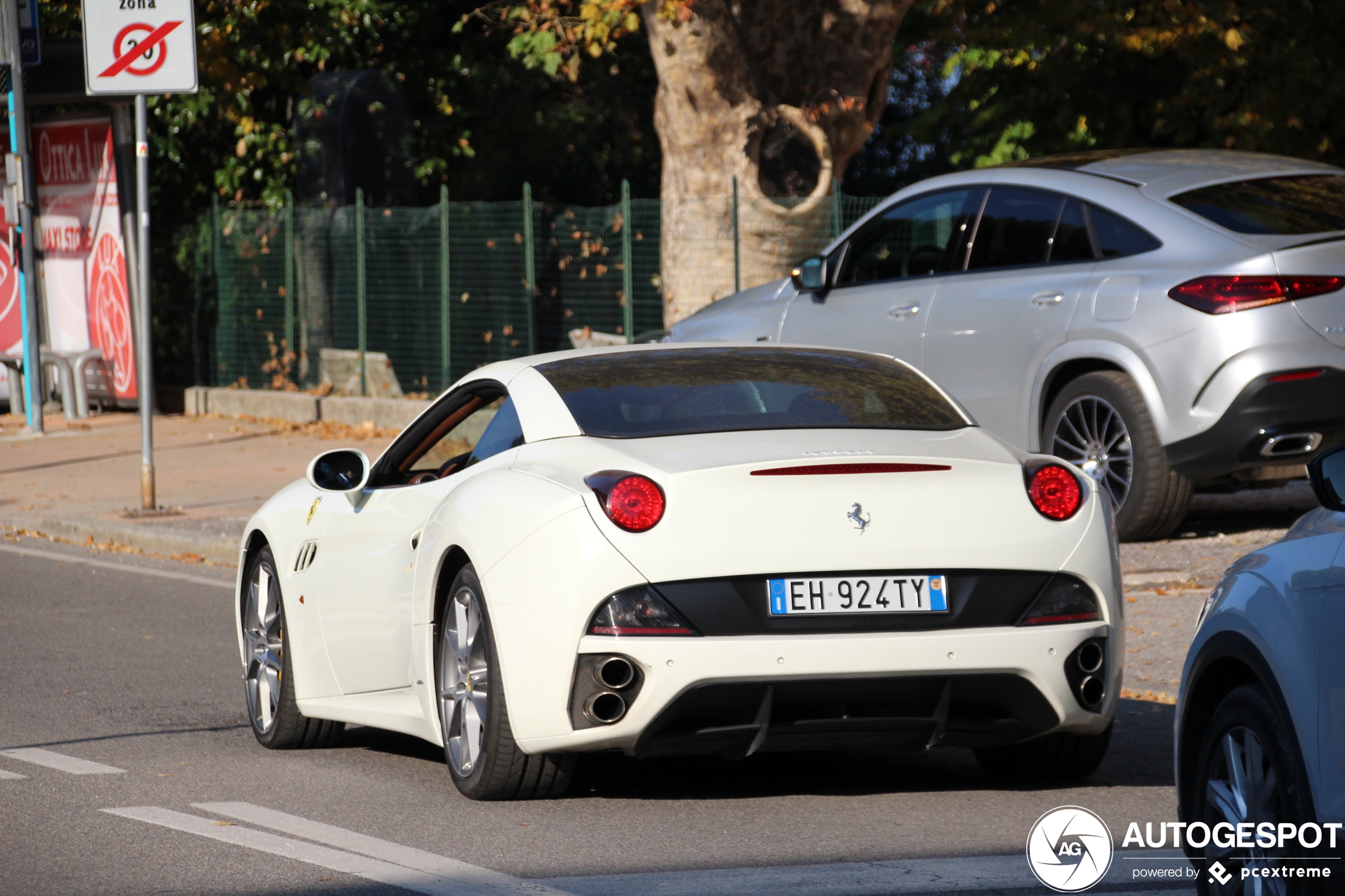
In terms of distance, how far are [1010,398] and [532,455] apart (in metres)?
5.35

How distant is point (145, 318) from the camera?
1393 centimetres

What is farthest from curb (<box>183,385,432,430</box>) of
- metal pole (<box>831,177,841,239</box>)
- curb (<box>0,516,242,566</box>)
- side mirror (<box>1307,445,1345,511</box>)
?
side mirror (<box>1307,445,1345,511</box>)

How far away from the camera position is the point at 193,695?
323 inches

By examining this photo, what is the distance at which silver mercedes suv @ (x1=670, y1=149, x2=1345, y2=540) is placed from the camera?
9.82 meters

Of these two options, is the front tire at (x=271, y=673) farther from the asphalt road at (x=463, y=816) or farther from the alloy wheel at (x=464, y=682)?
the alloy wheel at (x=464, y=682)

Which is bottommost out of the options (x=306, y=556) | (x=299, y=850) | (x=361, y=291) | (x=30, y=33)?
(x=299, y=850)

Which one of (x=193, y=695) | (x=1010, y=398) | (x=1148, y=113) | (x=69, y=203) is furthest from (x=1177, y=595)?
(x=69, y=203)

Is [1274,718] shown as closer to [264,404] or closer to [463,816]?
[463,816]

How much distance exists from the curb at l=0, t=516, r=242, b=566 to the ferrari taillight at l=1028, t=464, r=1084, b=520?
24.5 feet

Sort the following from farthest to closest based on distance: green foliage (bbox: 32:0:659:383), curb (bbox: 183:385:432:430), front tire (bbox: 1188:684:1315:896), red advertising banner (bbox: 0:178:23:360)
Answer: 1. green foliage (bbox: 32:0:659:383)
2. red advertising banner (bbox: 0:178:23:360)
3. curb (bbox: 183:385:432:430)
4. front tire (bbox: 1188:684:1315:896)

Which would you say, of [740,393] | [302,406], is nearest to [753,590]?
[740,393]

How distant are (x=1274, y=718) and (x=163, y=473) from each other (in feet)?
46.6

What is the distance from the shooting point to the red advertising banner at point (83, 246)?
2216cm

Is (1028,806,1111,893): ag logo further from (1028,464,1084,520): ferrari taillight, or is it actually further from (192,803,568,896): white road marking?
(192,803,568,896): white road marking
